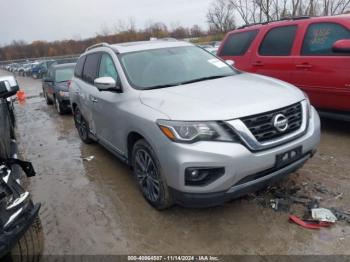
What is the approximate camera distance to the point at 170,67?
4.16 meters

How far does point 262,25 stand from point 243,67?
859 mm

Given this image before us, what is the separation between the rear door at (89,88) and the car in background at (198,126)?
1.97 ft

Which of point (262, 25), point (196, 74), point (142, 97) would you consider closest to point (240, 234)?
point (142, 97)

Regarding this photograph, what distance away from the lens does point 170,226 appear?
11.0 ft

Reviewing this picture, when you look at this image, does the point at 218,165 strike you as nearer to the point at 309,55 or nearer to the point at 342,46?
the point at 342,46

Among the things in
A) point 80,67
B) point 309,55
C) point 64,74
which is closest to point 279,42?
point 309,55

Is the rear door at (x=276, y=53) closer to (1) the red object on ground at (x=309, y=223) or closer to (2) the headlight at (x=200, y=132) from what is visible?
(1) the red object on ground at (x=309, y=223)

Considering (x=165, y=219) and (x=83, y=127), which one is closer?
(x=165, y=219)

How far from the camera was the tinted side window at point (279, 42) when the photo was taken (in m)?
5.70

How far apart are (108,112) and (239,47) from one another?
3515mm

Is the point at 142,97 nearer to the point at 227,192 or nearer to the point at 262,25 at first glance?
the point at 227,192

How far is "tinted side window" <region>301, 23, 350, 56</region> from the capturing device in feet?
16.4

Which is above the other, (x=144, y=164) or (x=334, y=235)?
(x=144, y=164)

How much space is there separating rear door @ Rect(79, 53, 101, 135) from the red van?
113 inches
